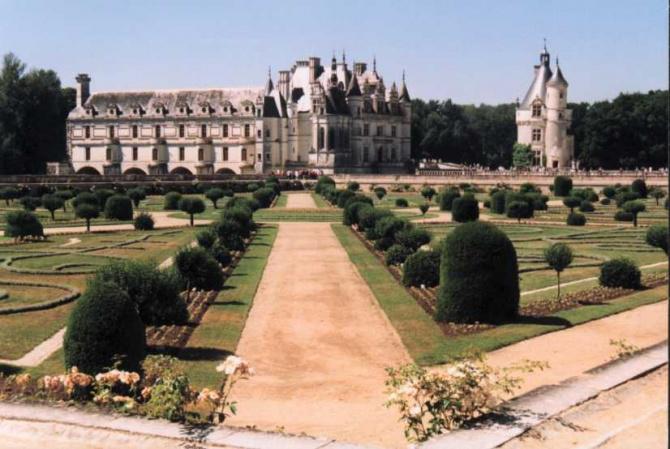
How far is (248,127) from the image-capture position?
94.4 metres

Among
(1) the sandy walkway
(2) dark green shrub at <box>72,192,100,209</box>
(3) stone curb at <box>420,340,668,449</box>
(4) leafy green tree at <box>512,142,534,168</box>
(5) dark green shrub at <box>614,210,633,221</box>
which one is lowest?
(3) stone curb at <box>420,340,668,449</box>

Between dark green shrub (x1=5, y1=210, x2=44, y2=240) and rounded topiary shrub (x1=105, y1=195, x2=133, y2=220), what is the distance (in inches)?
402

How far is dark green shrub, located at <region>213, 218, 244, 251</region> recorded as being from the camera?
30859 millimetres

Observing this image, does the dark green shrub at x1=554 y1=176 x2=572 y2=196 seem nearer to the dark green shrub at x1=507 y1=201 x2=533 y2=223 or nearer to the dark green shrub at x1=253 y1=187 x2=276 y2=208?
the dark green shrub at x1=507 y1=201 x2=533 y2=223

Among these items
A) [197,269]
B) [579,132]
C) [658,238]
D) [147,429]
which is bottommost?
[147,429]

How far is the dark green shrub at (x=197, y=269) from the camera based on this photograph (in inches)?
862

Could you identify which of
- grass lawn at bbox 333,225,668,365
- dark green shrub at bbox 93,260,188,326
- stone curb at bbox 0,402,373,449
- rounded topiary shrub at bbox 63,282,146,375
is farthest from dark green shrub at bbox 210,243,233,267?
stone curb at bbox 0,402,373,449

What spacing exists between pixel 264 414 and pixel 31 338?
6635 mm

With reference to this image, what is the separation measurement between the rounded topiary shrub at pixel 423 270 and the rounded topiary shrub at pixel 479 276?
14.7ft

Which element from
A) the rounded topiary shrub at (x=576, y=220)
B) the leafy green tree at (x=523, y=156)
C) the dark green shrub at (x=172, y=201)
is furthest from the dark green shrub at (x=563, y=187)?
the leafy green tree at (x=523, y=156)

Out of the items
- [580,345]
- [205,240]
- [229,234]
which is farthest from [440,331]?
[229,234]

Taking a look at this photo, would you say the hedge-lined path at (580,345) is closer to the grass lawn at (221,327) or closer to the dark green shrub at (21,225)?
the grass lawn at (221,327)

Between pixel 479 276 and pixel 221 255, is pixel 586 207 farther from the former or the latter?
pixel 479 276

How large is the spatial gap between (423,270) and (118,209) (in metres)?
25.2
